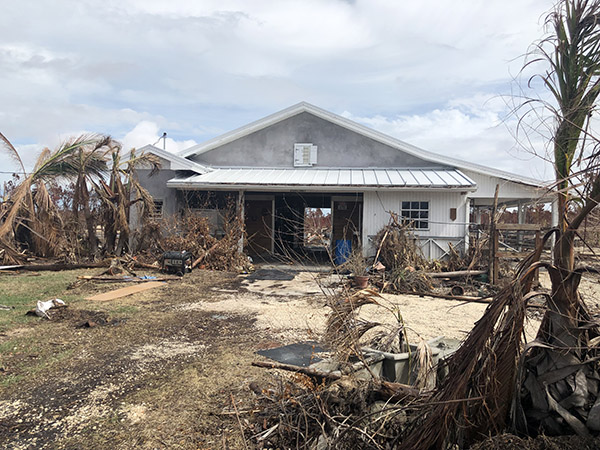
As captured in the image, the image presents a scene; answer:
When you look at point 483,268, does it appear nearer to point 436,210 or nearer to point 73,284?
point 436,210

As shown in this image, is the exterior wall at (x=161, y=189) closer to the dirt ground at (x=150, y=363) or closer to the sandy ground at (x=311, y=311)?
the sandy ground at (x=311, y=311)

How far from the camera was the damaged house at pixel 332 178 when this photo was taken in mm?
13977

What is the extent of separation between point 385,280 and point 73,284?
315 inches

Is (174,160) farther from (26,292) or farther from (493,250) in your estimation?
(493,250)

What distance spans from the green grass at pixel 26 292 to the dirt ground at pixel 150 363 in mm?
352

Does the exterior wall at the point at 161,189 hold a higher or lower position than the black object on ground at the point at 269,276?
higher

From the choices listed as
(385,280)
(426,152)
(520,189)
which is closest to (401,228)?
(385,280)

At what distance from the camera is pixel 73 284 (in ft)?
32.5

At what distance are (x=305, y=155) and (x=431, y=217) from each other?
5.55m

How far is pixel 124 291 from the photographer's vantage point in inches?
371

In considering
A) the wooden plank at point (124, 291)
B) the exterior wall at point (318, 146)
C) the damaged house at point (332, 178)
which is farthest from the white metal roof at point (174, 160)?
the wooden plank at point (124, 291)

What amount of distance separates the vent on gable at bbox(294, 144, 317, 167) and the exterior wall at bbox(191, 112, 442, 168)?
19 centimetres

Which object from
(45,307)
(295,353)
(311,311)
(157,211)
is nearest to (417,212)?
(311,311)

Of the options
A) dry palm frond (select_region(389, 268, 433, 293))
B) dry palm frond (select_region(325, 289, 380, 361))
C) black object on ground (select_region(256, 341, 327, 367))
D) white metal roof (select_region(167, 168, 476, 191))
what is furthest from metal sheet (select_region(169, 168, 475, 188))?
dry palm frond (select_region(325, 289, 380, 361))
